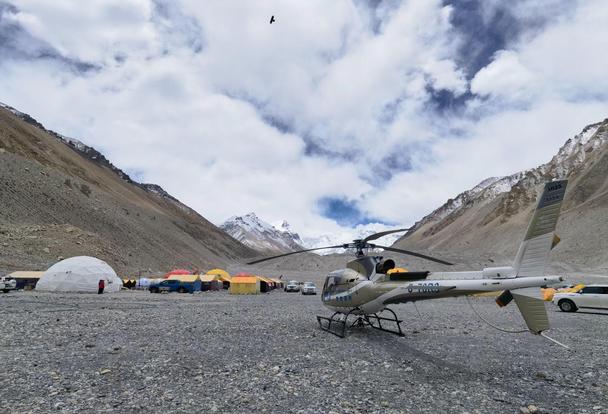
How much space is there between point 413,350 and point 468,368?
238 cm

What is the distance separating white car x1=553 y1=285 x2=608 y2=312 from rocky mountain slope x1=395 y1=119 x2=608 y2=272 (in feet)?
229

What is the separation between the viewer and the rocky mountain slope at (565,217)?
96.9 metres

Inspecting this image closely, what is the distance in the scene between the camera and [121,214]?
10019cm

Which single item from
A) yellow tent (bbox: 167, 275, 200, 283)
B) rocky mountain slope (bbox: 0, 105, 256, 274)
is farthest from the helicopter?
rocky mountain slope (bbox: 0, 105, 256, 274)

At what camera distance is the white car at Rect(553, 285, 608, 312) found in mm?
26050

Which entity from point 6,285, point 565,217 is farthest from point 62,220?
point 565,217

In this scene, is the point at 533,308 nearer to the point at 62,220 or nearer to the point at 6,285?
the point at 6,285

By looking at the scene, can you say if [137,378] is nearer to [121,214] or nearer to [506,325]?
[506,325]

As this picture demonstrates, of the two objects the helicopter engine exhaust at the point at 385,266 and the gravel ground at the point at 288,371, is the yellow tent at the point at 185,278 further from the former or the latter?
the helicopter engine exhaust at the point at 385,266

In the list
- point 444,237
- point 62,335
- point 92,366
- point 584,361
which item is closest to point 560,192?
point 584,361

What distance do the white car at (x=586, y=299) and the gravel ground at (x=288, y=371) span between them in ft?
43.7

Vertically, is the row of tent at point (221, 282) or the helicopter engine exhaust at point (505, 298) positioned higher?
the row of tent at point (221, 282)

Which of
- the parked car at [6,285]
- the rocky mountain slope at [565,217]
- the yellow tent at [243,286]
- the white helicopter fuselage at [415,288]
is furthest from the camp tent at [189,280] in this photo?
the rocky mountain slope at [565,217]

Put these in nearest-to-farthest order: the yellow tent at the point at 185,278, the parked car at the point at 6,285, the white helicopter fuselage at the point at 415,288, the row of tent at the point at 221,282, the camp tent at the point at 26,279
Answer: the white helicopter fuselage at the point at 415,288
the parked car at the point at 6,285
the camp tent at the point at 26,279
the yellow tent at the point at 185,278
the row of tent at the point at 221,282
